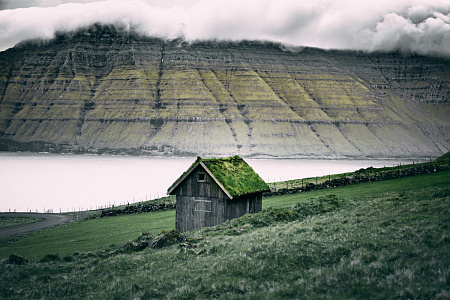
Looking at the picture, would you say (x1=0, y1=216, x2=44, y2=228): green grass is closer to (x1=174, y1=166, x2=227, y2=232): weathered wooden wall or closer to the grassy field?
(x1=174, y1=166, x2=227, y2=232): weathered wooden wall

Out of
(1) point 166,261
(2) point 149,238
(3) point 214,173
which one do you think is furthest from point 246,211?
(1) point 166,261

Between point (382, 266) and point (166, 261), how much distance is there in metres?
9.48

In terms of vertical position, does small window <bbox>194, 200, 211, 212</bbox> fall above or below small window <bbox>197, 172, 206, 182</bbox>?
below

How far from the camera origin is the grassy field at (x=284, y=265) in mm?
13672

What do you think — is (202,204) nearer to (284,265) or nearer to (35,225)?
(284,265)

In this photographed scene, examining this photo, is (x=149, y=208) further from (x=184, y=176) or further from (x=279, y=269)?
(x=279, y=269)

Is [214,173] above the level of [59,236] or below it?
above

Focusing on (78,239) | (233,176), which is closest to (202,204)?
(233,176)

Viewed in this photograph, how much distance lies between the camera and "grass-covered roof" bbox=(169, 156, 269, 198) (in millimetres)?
33656


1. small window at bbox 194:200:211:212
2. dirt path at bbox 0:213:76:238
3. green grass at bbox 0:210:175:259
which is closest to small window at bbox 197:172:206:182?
small window at bbox 194:200:211:212

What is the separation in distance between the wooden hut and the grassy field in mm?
5527

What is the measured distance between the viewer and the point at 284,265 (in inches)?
653

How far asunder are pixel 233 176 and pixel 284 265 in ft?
61.4

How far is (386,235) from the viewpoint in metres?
18.8
